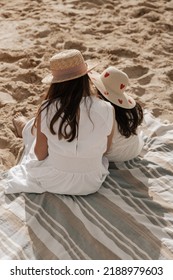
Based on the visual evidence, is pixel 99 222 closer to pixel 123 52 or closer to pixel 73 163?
pixel 73 163

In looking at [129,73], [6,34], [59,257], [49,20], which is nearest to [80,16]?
[49,20]

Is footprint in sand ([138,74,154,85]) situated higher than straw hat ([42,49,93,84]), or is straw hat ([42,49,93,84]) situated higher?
straw hat ([42,49,93,84])

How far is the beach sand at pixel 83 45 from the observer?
3.02 meters

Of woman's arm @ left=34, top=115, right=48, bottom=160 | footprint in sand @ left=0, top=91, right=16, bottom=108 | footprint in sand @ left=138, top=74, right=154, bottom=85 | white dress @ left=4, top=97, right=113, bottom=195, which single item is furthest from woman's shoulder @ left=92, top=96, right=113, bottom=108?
footprint in sand @ left=138, top=74, right=154, bottom=85

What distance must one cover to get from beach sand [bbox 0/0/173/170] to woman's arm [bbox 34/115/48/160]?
0.39 m

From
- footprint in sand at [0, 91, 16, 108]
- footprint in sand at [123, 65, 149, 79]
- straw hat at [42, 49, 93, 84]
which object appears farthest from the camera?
footprint in sand at [123, 65, 149, 79]

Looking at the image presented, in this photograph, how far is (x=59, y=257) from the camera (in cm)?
198

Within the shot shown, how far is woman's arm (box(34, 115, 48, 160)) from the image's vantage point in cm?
209

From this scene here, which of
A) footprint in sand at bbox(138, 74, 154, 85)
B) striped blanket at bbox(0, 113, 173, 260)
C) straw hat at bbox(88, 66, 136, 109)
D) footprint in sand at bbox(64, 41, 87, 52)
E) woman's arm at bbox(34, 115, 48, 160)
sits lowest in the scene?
striped blanket at bbox(0, 113, 173, 260)

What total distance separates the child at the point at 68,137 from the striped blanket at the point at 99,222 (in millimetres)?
Result: 68

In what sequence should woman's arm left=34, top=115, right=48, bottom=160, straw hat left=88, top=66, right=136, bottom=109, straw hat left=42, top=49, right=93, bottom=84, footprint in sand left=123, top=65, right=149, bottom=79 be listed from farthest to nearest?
footprint in sand left=123, top=65, right=149, bottom=79 < straw hat left=88, top=66, right=136, bottom=109 < woman's arm left=34, top=115, right=48, bottom=160 < straw hat left=42, top=49, right=93, bottom=84

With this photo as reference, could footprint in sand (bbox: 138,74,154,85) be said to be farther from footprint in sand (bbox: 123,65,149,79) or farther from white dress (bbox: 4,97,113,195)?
white dress (bbox: 4,97,113,195)

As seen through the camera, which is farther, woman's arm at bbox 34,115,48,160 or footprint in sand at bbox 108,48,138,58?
footprint in sand at bbox 108,48,138,58

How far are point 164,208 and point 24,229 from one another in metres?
0.65
